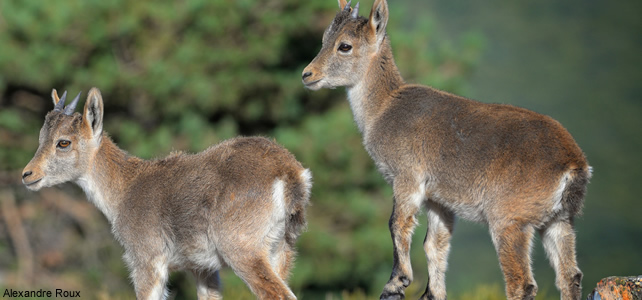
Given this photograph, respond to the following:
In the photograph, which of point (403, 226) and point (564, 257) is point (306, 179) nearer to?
point (403, 226)

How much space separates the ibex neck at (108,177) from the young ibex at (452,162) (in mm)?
2197

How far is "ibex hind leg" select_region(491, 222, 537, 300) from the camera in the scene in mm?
7117

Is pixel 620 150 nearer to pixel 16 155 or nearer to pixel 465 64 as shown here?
pixel 465 64

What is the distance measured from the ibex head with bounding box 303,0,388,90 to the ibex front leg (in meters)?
1.59

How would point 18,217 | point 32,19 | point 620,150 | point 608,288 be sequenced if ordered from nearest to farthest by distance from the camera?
1. point 608,288
2. point 32,19
3. point 18,217
4. point 620,150

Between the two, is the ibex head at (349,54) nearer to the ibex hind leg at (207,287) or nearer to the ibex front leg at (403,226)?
the ibex front leg at (403,226)

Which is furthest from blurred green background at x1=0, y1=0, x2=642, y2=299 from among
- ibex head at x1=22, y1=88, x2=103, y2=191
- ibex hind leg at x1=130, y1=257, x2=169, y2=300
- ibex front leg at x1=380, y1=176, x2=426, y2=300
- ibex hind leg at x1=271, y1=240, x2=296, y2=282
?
ibex front leg at x1=380, y1=176, x2=426, y2=300

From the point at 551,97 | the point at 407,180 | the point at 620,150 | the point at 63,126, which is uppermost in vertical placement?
the point at 551,97

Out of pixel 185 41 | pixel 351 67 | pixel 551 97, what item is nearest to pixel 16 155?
pixel 185 41

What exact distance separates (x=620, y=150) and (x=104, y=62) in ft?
193

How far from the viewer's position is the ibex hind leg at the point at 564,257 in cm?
738

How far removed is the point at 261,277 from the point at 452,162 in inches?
84.0

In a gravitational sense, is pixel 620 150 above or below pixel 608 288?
above

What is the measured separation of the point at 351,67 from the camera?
9016 mm
